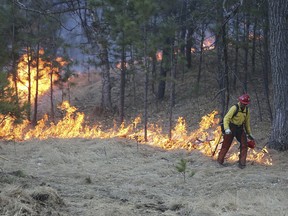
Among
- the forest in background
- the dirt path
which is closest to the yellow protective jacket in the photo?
the dirt path

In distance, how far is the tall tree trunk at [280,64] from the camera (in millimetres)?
11547

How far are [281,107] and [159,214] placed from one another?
669cm

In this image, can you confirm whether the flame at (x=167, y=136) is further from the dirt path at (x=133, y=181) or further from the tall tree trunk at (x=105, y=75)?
the tall tree trunk at (x=105, y=75)

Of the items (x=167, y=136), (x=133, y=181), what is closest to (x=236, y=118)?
(x=133, y=181)

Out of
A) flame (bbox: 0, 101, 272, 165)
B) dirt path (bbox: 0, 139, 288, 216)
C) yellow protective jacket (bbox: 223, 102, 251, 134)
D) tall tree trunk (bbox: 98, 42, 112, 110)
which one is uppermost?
tall tree trunk (bbox: 98, 42, 112, 110)

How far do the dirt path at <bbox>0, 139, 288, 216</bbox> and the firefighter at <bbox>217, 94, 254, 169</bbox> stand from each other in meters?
0.37

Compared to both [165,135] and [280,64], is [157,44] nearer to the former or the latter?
→ [165,135]

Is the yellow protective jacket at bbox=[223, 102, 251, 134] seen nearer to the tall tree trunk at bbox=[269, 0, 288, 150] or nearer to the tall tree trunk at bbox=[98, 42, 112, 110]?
the tall tree trunk at bbox=[269, 0, 288, 150]

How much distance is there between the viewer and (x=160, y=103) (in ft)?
77.2

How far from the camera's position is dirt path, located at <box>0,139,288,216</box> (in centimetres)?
656

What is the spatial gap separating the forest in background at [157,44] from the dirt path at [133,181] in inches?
62.6

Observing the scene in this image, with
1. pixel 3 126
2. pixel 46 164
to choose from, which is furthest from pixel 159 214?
pixel 3 126

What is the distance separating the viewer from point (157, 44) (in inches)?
643

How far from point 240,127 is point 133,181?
10.7 ft
